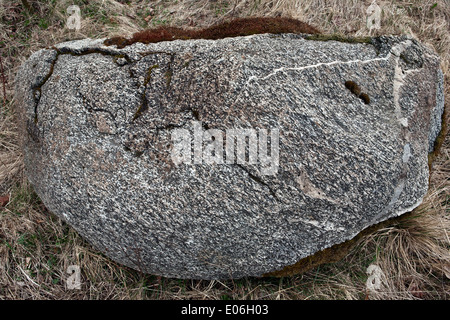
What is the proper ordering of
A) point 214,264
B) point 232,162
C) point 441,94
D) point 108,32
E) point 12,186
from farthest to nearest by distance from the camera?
1. point 108,32
2. point 12,186
3. point 441,94
4. point 214,264
5. point 232,162

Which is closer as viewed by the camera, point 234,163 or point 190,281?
point 234,163

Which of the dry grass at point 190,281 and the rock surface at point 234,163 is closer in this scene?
the rock surface at point 234,163

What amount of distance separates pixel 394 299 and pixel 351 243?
0.70m

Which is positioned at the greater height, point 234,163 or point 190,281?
point 234,163

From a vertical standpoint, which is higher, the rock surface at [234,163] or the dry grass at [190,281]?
the rock surface at [234,163]

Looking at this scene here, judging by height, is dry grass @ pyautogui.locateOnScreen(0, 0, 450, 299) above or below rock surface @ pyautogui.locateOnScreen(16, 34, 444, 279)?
below

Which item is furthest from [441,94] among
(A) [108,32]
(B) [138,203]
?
(A) [108,32]

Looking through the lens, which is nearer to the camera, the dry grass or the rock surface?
the rock surface

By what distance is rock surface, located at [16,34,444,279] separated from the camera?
1.88 meters

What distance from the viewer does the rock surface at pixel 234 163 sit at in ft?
6.17

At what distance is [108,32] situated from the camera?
155 inches

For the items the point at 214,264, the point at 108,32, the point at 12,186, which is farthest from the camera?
the point at 108,32

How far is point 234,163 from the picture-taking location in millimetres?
1877
